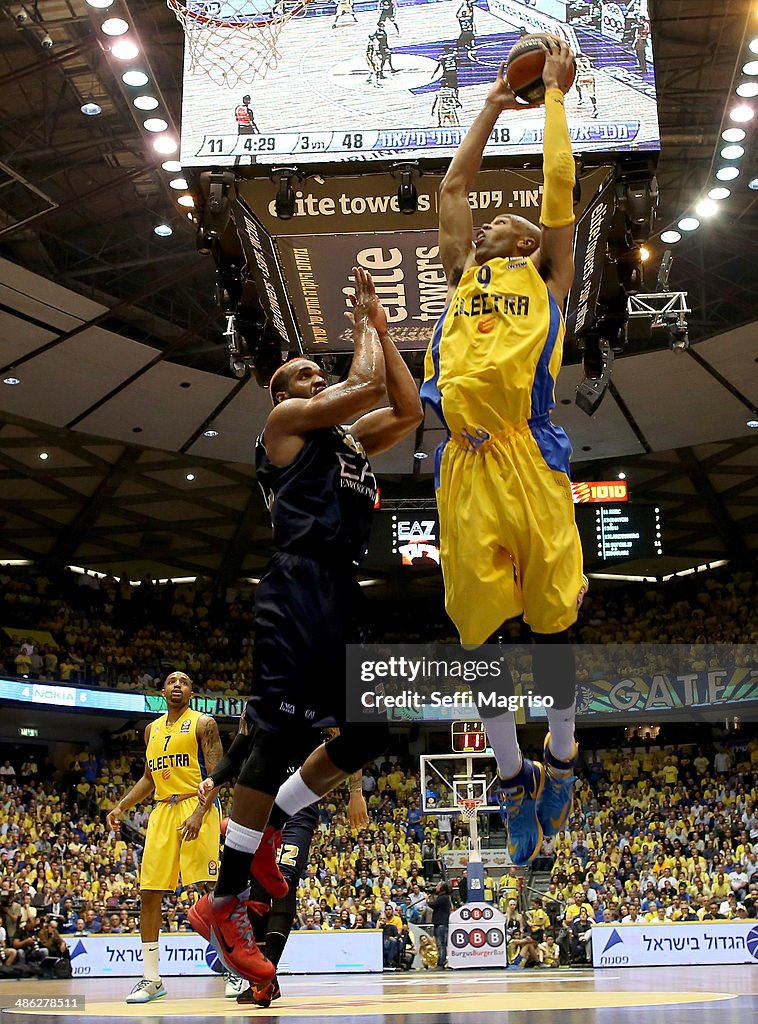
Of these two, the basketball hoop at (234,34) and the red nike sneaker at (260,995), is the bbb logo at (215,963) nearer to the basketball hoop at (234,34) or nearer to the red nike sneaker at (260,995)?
the red nike sneaker at (260,995)

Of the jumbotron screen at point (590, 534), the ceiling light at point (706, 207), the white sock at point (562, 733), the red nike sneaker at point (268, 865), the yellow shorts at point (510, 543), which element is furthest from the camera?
the jumbotron screen at point (590, 534)

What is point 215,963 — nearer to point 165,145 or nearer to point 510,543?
point 510,543

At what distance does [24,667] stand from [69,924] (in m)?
8.94

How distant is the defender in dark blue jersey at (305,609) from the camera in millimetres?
4621

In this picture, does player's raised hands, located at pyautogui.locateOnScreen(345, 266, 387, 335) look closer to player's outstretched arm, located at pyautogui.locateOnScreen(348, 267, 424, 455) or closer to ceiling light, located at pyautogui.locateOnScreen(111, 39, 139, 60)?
player's outstretched arm, located at pyautogui.locateOnScreen(348, 267, 424, 455)

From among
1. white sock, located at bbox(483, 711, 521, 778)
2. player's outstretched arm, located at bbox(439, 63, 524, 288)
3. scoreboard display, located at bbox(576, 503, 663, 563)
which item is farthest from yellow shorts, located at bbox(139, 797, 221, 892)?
scoreboard display, located at bbox(576, 503, 663, 563)

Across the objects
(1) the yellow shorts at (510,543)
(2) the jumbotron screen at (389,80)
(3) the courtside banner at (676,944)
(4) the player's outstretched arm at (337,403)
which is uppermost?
(2) the jumbotron screen at (389,80)

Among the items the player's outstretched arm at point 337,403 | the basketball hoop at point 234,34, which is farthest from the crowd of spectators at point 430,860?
the player's outstretched arm at point 337,403

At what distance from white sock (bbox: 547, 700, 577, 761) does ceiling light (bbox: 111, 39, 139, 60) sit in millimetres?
10014

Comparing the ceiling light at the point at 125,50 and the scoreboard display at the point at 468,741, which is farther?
the scoreboard display at the point at 468,741

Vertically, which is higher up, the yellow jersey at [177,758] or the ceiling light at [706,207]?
the ceiling light at [706,207]

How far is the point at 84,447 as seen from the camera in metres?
26.0

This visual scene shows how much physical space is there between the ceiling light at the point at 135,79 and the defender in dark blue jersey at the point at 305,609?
27.2 feet

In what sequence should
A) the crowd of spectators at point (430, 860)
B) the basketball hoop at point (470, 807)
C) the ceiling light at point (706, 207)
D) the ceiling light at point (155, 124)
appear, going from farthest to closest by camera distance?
the basketball hoop at point (470, 807) → the crowd of spectators at point (430, 860) → the ceiling light at point (706, 207) → the ceiling light at point (155, 124)
